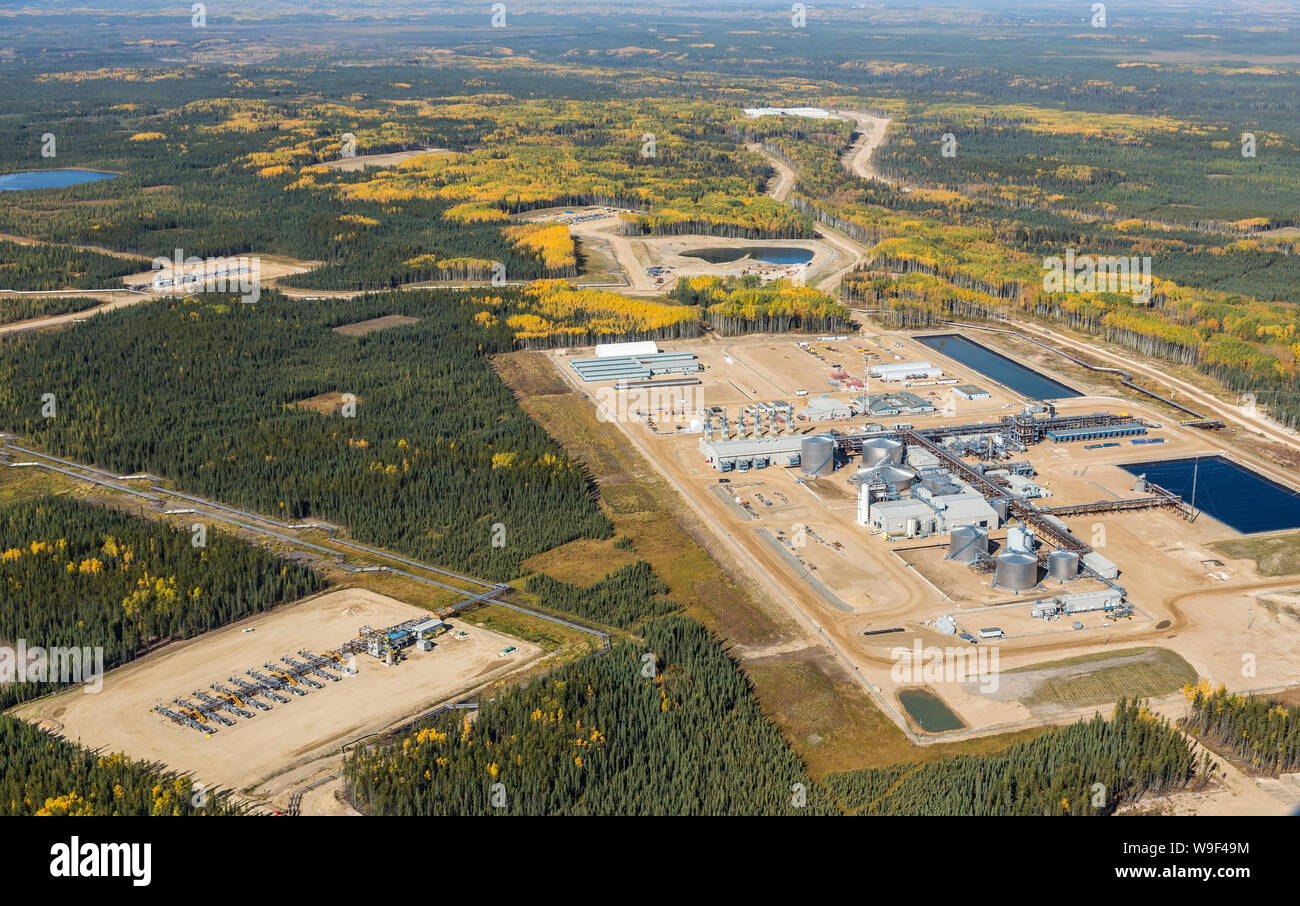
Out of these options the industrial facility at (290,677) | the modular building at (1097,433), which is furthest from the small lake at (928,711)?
the modular building at (1097,433)

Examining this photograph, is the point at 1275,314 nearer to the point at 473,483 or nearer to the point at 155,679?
the point at 473,483

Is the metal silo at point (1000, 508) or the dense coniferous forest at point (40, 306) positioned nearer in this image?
the metal silo at point (1000, 508)

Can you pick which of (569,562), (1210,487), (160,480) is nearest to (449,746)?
(569,562)

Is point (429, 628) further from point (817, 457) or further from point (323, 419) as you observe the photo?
point (323, 419)

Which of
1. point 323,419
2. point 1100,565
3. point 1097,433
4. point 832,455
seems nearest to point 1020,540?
point 1100,565

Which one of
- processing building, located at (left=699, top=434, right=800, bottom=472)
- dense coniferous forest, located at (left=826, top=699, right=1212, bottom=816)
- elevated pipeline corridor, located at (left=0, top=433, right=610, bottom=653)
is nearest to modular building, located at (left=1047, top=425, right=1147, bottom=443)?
processing building, located at (left=699, top=434, right=800, bottom=472)

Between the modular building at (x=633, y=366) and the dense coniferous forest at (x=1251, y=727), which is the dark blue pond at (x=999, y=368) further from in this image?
the dense coniferous forest at (x=1251, y=727)

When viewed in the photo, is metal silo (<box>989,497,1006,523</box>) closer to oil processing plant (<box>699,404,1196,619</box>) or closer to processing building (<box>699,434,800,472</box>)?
→ oil processing plant (<box>699,404,1196,619</box>)
